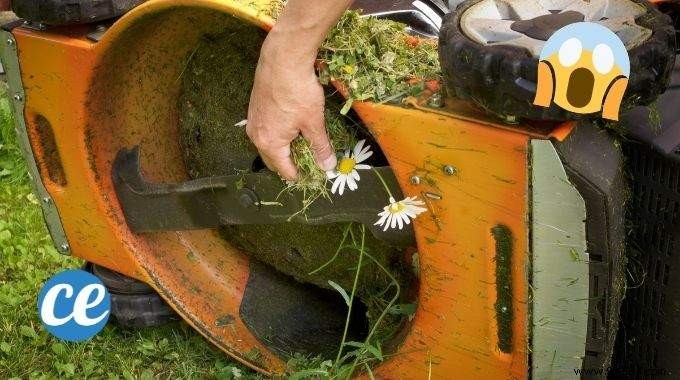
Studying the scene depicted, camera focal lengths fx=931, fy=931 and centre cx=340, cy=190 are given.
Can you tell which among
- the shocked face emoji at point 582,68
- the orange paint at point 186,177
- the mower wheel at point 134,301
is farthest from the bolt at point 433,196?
the mower wheel at point 134,301

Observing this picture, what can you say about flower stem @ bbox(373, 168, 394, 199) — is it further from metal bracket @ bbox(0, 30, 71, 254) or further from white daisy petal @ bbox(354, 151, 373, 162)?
metal bracket @ bbox(0, 30, 71, 254)

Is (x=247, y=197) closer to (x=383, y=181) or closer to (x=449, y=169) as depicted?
(x=383, y=181)

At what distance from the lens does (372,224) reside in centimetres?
194

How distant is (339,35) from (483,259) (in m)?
0.52

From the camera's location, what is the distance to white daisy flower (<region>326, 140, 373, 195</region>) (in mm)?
1904

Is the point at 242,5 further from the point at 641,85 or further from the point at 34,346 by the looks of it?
the point at 34,346

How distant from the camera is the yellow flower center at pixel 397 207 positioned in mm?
1830

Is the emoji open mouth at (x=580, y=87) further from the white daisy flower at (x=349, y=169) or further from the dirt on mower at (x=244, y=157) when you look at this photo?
the dirt on mower at (x=244, y=157)

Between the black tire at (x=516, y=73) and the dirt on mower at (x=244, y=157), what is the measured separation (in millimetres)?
648

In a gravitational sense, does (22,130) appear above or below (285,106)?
below

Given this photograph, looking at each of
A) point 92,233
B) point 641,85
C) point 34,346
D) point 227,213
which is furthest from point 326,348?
point 641,85

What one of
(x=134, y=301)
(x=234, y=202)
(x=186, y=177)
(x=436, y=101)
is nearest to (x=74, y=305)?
(x=134, y=301)

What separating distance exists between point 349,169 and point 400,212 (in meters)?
0.15

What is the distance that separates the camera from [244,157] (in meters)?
2.21
